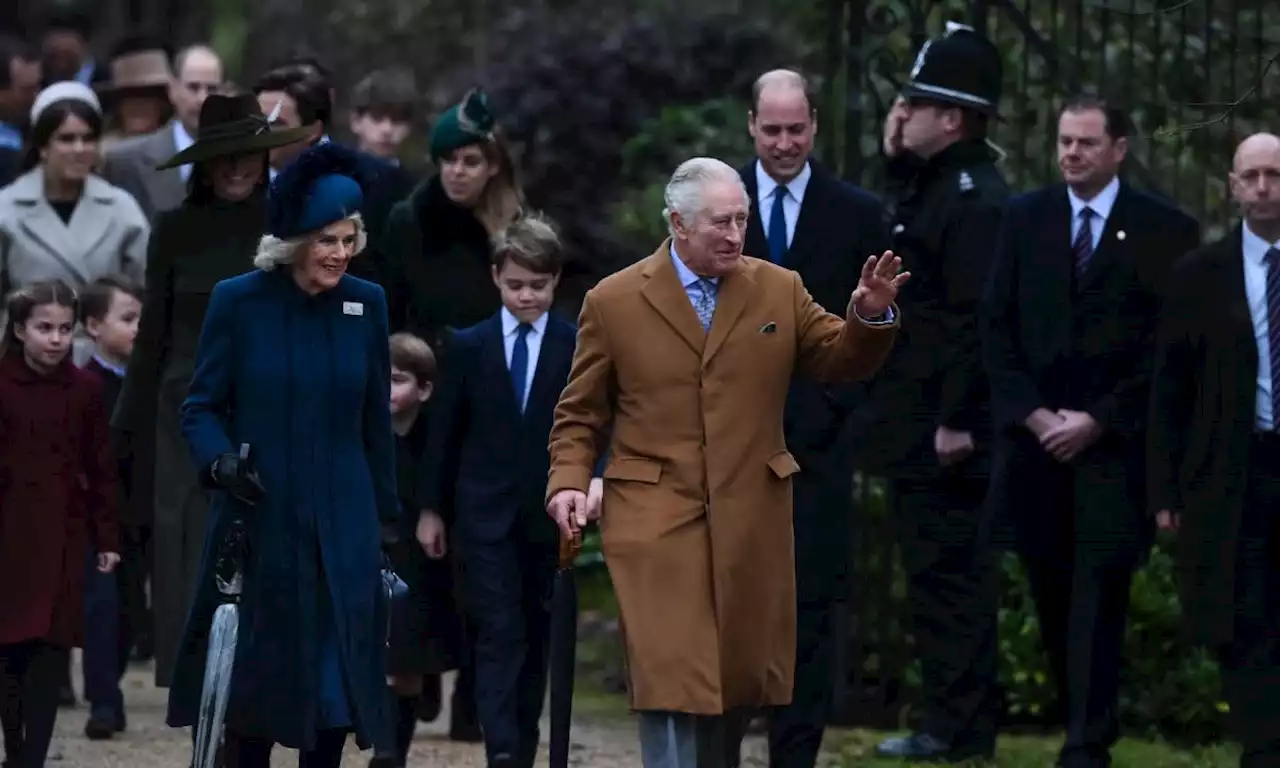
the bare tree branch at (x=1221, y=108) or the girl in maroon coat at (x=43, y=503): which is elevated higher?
the bare tree branch at (x=1221, y=108)

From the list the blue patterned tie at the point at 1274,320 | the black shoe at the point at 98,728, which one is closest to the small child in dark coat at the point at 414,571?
the black shoe at the point at 98,728

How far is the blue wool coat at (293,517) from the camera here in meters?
8.15

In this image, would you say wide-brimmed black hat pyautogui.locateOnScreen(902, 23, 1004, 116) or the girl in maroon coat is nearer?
the girl in maroon coat

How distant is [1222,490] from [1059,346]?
2.91 feet

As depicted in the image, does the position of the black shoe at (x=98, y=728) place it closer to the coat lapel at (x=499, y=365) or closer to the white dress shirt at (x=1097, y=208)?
the coat lapel at (x=499, y=365)

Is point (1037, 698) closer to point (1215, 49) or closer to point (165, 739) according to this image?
point (1215, 49)

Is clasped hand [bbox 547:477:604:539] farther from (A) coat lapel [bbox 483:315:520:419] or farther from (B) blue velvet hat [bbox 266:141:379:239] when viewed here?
(A) coat lapel [bbox 483:315:520:419]

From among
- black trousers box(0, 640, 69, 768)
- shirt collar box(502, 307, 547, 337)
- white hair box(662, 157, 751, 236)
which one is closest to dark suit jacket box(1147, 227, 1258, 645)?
white hair box(662, 157, 751, 236)

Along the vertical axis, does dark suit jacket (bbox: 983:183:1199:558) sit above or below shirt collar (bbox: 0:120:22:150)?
below

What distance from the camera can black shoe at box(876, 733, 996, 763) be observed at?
33.9ft

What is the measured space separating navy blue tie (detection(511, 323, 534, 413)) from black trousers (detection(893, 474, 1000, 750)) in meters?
1.62

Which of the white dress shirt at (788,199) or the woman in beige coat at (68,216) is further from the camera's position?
the woman in beige coat at (68,216)

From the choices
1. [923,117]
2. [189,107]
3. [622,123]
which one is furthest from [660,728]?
[622,123]

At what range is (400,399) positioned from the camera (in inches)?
400
